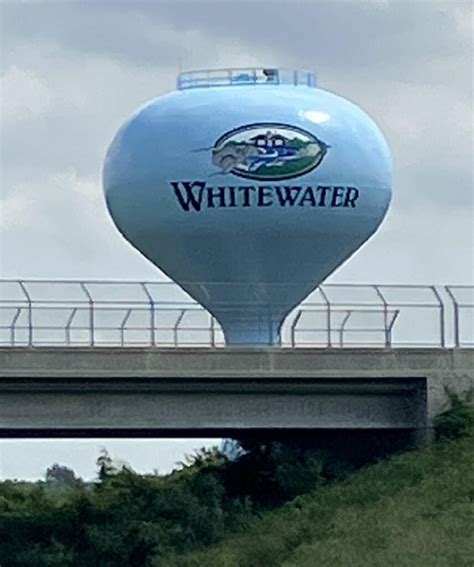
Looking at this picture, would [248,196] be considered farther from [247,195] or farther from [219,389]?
[219,389]

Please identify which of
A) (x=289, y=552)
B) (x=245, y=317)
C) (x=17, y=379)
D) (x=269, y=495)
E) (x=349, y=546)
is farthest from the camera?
(x=245, y=317)

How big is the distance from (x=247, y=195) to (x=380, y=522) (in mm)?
18588

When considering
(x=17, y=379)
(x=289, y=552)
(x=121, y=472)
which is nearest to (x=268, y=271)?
(x=121, y=472)

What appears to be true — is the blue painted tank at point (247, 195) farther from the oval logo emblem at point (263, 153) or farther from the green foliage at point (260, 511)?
the green foliage at point (260, 511)

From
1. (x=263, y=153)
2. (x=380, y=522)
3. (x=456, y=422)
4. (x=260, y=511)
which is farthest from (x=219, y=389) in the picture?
(x=263, y=153)

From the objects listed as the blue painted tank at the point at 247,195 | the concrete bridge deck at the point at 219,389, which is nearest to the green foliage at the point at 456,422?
the concrete bridge deck at the point at 219,389

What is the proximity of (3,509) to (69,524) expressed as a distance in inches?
123

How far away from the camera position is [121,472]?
189ft

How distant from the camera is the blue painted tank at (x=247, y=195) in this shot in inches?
2443

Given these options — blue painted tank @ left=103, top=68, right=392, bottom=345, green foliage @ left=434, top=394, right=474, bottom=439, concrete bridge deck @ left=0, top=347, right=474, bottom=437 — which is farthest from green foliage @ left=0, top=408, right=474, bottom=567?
blue painted tank @ left=103, top=68, right=392, bottom=345

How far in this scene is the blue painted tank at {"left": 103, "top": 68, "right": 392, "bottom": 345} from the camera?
62.1m

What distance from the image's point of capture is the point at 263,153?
62156mm

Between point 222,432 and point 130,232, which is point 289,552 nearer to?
point 222,432

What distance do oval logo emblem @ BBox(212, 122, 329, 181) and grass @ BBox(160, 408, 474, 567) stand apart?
10.7 meters
